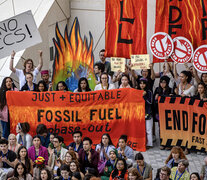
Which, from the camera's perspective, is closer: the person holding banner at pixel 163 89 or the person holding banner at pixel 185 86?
the person holding banner at pixel 185 86

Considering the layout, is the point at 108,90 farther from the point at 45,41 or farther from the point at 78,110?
the point at 45,41

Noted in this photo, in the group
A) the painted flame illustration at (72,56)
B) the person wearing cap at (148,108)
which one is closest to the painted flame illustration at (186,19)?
the person wearing cap at (148,108)

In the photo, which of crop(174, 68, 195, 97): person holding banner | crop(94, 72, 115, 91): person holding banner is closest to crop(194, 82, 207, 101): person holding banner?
crop(174, 68, 195, 97): person holding banner

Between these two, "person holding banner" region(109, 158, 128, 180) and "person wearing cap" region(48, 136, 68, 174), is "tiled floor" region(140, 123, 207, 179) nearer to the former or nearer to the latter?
"person holding banner" region(109, 158, 128, 180)

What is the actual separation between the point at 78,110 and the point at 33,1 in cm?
417

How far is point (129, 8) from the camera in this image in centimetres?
1283

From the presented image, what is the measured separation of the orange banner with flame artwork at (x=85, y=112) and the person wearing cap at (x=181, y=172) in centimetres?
212

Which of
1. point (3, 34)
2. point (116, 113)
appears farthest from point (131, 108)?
point (3, 34)

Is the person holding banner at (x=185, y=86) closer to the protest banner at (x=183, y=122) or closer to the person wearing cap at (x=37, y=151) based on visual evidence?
the protest banner at (x=183, y=122)

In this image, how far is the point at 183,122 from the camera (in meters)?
11.8

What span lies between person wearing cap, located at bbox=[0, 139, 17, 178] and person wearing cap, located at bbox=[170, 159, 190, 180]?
9.37 ft

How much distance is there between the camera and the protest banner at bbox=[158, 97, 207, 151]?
11625 millimetres

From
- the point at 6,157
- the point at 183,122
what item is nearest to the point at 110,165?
the point at 6,157

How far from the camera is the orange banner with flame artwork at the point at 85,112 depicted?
38.2ft
